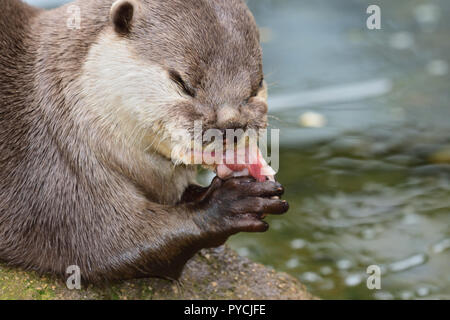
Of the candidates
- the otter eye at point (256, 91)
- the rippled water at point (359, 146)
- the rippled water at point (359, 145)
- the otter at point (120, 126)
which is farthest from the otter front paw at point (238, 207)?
the rippled water at point (359, 146)

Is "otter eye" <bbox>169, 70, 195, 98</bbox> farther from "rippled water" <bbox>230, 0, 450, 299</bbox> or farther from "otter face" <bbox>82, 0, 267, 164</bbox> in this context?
"rippled water" <bbox>230, 0, 450, 299</bbox>

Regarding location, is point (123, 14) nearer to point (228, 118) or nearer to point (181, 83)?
point (181, 83)

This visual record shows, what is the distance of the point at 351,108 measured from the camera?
700cm

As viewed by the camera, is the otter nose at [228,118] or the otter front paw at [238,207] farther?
the otter front paw at [238,207]

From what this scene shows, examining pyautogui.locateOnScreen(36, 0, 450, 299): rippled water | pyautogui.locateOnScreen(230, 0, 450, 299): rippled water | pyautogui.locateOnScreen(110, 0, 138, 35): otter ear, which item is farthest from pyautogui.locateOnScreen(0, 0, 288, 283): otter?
pyautogui.locateOnScreen(230, 0, 450, 299): rippled water

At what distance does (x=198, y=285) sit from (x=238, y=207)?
0.69 metres

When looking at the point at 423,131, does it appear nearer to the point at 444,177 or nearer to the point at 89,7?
the point at 444,177

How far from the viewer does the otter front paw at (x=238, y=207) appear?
3010 millimetres

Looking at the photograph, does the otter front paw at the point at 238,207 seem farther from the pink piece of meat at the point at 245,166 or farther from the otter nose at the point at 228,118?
the otter nose at the point at 228,118

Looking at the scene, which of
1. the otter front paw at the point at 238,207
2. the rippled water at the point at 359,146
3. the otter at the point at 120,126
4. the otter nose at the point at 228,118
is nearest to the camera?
the otter nose at the point at 228,118

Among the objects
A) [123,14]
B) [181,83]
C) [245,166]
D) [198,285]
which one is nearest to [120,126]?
[181,83]

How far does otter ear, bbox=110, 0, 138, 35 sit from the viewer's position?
2.91m

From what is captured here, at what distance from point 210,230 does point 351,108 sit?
4.30 m

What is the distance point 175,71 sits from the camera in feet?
9.41
